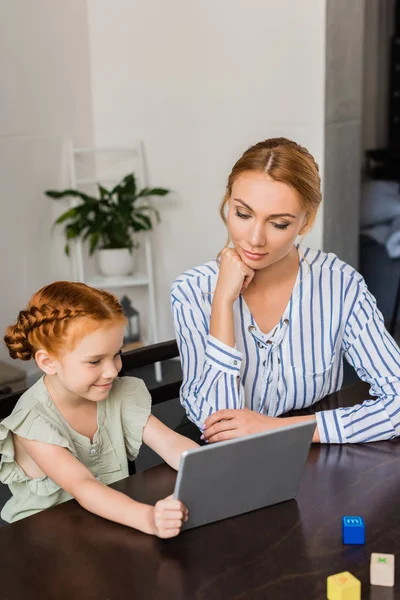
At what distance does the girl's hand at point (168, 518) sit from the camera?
1.16m

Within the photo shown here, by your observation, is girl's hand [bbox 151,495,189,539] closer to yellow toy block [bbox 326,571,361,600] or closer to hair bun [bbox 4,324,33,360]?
yellow toy block [bbox 326,571,361,600]

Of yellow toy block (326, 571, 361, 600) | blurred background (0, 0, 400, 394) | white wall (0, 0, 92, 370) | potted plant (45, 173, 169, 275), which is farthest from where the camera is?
potted plant (45, 173, 169, 275)

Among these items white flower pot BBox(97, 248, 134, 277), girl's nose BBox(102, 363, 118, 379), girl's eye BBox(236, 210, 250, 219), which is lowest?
white flower pot BBox(97, 248, 134, 277)

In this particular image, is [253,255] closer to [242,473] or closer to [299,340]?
[299,340]

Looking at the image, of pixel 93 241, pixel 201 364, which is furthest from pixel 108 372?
pixel 93 241

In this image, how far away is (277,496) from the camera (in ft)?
4.23

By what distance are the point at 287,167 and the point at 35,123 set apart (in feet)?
8.38

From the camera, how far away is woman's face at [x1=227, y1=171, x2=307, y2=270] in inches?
65.3

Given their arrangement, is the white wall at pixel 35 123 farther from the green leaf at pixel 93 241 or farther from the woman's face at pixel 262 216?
the woman's face at pixel 262 216

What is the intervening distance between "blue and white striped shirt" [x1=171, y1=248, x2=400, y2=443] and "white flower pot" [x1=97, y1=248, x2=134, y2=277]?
91.6 inches

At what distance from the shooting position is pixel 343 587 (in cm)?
100

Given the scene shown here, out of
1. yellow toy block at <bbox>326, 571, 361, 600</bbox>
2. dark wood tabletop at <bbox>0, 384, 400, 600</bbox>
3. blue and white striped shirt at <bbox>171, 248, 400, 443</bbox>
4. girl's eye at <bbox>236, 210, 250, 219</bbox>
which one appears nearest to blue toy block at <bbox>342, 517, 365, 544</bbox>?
dark wood tabletop at <bbox>0, 384, 400, 600</bbox>

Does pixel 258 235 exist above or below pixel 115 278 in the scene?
above

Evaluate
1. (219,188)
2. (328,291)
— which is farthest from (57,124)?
(328,291)
